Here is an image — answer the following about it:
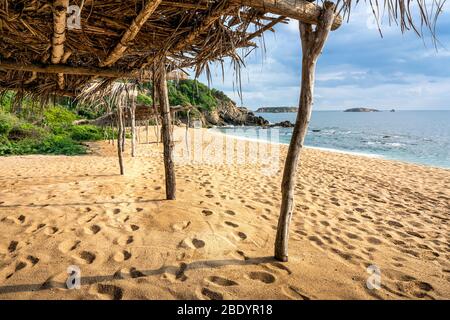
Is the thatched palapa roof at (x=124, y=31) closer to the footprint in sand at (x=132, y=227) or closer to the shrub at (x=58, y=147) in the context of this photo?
the footprint in sand at (x=132, y=227)

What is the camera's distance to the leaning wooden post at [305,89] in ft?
7.50

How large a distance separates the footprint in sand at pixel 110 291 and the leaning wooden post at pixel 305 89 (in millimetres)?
1618

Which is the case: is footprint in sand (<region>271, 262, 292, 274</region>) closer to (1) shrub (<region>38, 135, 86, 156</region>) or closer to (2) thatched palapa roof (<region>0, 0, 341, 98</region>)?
(2) thatched palapa roof (<region>0, 0, 341, 98</region>)

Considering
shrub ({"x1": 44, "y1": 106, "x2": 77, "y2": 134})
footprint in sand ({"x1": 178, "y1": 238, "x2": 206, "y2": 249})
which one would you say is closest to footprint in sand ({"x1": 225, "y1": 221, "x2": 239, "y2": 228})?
footprint in sand ({"x1": 178, "y1": 238, "x2": 206, "y2": 249})

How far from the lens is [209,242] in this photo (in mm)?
3188

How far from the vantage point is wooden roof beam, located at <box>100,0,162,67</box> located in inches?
76.3

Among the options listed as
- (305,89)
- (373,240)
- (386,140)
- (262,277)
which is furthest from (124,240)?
(386,140)

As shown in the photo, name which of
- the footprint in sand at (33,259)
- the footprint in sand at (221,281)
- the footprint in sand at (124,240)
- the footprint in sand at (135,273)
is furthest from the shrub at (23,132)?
the footprint in sand at (221,281)

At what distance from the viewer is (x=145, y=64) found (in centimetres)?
355
